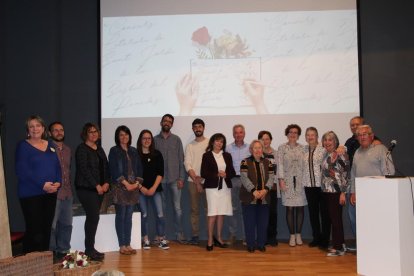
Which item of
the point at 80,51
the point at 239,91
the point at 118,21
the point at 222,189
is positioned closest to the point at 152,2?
the point at 118,21

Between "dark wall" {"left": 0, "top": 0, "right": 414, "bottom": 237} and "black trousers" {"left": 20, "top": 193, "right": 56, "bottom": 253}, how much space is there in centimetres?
266

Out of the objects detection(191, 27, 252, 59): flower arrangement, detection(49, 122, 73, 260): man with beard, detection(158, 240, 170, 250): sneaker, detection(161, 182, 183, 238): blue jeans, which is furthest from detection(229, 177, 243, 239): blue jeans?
detection(49, 122, 73, 260): man with beard

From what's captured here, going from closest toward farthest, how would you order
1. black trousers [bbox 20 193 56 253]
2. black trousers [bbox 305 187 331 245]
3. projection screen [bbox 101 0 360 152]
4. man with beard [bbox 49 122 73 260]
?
black trousers [bbox 20 193 56 253], man with beard [bbox 49 122 73 260], black trousers [bbox 305 187 331 245], projection screen [bbox 101 0 360 152]

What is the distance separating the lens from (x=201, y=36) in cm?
663

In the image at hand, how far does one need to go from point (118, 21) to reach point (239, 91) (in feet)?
6.67

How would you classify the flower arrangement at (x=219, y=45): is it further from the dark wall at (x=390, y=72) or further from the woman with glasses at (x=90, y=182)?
the woman with glasses at (x=90, y=182)

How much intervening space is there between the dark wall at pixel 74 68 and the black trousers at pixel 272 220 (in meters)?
1.89

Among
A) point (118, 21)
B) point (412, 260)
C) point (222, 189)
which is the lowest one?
point (412, 260)

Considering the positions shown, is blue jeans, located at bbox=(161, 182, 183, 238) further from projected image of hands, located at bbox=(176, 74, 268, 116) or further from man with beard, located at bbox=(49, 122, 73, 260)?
man with beard, located at bbox=(49, 122, 73, 260)

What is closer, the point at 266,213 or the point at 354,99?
the point at 266,213

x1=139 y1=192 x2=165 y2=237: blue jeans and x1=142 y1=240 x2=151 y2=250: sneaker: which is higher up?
x1=139 y1=192 x2=165 y2=237: blue jeans

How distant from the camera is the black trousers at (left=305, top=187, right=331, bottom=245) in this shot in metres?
5.47

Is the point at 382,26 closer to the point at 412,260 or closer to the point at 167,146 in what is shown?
the point at 167,146

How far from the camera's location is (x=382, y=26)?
21.5 feet
